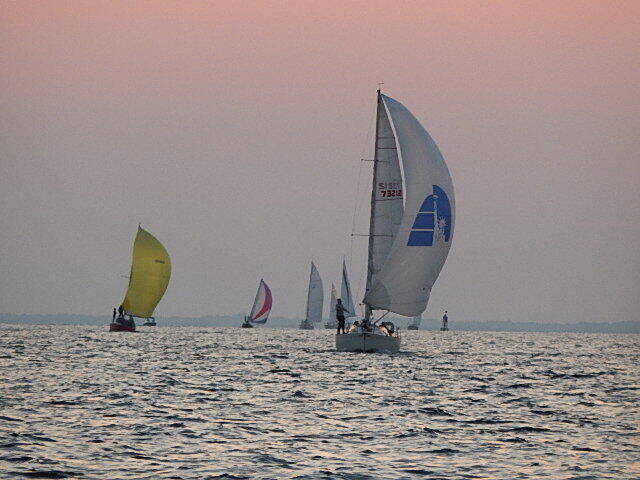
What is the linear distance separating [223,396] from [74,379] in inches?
325

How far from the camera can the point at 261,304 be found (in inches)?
6796

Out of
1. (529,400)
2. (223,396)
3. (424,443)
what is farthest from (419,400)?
(424,443)

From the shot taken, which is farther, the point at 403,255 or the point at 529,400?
the point at 403,255

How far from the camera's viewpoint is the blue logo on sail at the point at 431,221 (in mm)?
53125

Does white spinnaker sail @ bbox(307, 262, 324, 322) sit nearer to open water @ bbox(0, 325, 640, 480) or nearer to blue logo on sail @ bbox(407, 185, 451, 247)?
blue logo on sail @ bbox(407, 185, 451, 247)

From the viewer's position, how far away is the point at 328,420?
84.3ft

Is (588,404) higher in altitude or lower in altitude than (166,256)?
lower

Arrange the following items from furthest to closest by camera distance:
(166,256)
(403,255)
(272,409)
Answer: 1. (166,256)
2. (403,255)
3. (272,409)

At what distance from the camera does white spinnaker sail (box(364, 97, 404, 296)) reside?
54.2 m

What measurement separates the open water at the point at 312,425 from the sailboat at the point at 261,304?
12763 cm

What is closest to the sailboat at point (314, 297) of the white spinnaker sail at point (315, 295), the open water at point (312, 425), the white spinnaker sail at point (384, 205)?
the white spinnaker sail at point (315, 295)

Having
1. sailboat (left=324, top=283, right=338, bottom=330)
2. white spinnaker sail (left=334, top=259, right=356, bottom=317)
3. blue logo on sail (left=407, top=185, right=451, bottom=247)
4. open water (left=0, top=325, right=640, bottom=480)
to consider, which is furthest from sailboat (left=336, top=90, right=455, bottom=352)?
sailboat (left=324, top=283, right=338, bottom=330)

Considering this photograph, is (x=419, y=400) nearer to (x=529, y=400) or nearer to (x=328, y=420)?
(x=529, y=400)

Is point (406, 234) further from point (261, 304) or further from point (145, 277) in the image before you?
point (261, 304)
